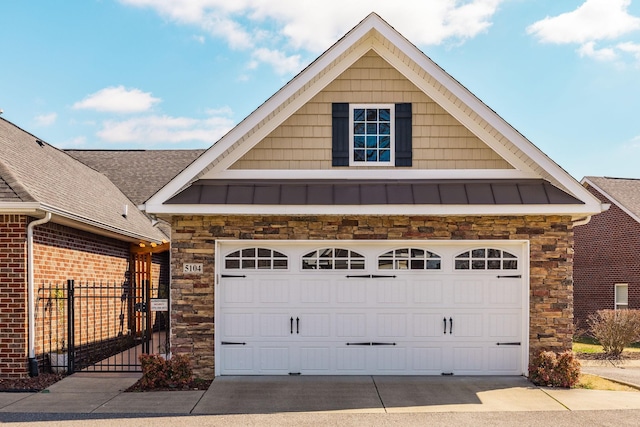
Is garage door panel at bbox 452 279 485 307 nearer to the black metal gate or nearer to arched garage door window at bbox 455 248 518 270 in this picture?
arched garage door window at bbox 455 248 518 270

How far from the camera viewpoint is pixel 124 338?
48.3 ft

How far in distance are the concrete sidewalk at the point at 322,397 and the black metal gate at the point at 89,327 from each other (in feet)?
3.04

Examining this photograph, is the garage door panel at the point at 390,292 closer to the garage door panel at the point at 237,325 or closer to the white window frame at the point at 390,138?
the white window frame at the point at 390,138

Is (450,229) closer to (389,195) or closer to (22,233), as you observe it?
(389,195)

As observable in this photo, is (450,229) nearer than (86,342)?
Yes

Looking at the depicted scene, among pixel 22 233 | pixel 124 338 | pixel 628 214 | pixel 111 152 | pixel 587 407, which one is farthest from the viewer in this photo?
pixel 111 152

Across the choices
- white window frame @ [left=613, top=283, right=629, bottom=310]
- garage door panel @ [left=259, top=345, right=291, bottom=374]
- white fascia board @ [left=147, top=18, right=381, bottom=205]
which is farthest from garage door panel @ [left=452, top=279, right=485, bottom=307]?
white window frame @ [left=613, top=283, right=629, bottom=310]

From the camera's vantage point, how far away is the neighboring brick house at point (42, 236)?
33.3 feet

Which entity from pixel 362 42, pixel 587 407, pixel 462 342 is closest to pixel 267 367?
pixel 462 342

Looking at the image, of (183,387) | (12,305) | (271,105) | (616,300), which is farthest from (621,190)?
(12,305)

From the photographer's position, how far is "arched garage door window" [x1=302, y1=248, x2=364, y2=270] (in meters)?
10.6

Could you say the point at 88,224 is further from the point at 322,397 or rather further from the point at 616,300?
the point at 616,300

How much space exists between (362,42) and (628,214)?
15066 millimetres

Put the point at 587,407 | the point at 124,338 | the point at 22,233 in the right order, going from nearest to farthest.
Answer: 1. the point at 587,407
2. the point at 22,233
3. the point at 124,338
